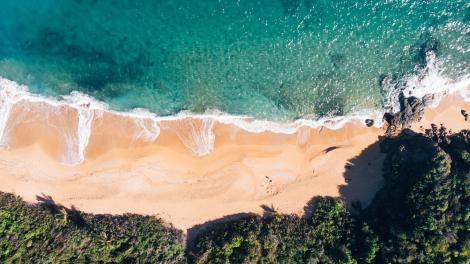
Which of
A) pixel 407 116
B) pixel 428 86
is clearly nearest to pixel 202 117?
pixel 407 116

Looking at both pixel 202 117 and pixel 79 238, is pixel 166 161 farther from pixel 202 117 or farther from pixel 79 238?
pixel 79 238

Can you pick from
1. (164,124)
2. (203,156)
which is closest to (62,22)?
(164,124)

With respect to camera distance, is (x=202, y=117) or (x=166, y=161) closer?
(x=166, y=161)

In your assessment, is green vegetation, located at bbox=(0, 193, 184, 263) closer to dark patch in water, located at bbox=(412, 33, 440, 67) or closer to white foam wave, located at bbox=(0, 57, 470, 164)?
white foam wave, located at bbox=(0, 57, 470, 164)

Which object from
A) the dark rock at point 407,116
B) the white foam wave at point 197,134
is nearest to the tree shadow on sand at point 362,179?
the dark rock at point 407,116

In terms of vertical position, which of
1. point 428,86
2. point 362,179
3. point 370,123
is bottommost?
point 362,179

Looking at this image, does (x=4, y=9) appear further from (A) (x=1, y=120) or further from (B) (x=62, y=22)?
(A) (x=1, y=120)

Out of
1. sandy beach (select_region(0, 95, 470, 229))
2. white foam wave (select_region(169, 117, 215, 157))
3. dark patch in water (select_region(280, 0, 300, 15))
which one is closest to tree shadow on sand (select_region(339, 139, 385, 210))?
sandy beach (select_region(0, 95, 470, 229))
